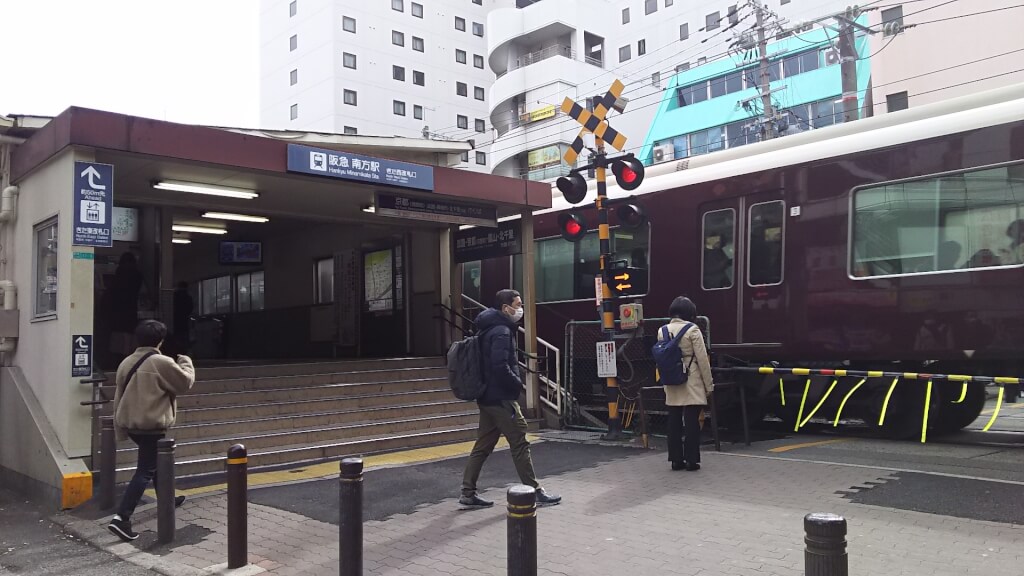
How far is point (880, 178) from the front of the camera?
9.65 m

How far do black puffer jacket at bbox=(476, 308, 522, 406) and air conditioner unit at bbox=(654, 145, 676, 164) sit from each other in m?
38.4

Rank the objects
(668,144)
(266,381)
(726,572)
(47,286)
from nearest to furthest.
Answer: (726,572) → (47,286) → (266,381) → (668,144)

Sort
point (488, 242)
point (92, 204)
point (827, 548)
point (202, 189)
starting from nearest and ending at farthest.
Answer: point (827, 548) → point (92, 204) → point (202, 189) → point (488, 242)

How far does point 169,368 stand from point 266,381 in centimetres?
411

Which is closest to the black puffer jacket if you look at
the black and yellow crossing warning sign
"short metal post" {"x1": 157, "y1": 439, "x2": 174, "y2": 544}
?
"short metal post" {"x1": 157, "y1": 439, "x2": 174, "y2": 544}

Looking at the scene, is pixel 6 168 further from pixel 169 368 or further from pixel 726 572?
pixel 726 572

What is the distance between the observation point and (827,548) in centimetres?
295

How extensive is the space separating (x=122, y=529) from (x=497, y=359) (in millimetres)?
3198

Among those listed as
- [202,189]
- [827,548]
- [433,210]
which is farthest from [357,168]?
[827,548]

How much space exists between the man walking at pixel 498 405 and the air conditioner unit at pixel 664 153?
38460mm

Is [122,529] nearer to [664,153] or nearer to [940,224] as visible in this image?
[940,224]

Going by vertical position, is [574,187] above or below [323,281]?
above

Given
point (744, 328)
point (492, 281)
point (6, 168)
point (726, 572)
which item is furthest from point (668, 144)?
point (726, 572)

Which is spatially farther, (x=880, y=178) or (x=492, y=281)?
(x=492, y=281)
